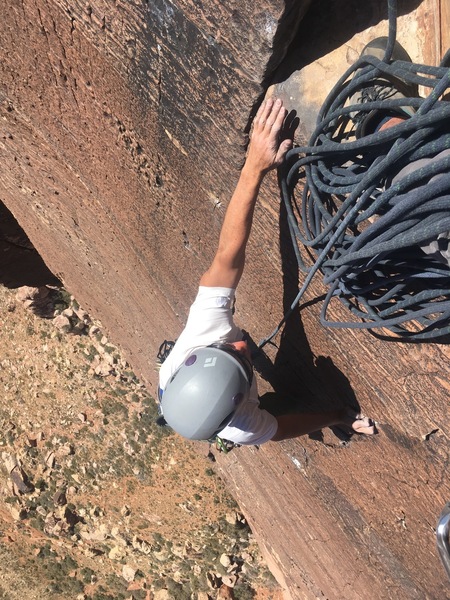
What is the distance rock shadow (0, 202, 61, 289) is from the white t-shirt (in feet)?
11.5

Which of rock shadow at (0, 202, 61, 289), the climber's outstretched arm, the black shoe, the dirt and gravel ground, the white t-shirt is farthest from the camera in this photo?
the dirt and gravel ground

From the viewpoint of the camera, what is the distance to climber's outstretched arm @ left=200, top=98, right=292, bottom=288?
1843 millimetres

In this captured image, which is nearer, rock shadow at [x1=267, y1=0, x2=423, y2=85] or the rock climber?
rock shadow at [x1=267, y1=0, x2=423, y2=85]

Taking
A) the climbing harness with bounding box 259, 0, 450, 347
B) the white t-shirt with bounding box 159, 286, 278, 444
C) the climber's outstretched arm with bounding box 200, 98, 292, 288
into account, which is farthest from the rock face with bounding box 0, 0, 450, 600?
the white t-shirt with bounding box 159, 286, 278, 444

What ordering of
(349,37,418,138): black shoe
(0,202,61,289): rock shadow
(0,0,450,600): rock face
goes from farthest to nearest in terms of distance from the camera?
(0,202,61,289): rock shadow → (0,0,450,600): rock face → (349,37,418,138): black shoe

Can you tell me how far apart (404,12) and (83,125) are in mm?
1747

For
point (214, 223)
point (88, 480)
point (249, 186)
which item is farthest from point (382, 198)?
point (88, 480)

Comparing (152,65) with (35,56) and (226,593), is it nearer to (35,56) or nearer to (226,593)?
(35,56)

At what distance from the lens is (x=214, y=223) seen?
258 centimetres

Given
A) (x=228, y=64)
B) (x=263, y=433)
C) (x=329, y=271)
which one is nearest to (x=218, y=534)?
(x=263, y=433)

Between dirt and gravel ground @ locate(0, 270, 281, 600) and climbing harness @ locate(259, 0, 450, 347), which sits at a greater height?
climbing harness @ locate(259, 0, 450, 347)

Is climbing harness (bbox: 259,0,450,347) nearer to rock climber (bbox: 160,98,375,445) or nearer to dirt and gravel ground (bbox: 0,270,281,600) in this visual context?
rock climber (bbox: 160,98,375,445)

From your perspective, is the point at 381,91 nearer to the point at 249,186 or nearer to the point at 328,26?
the point at 328,26

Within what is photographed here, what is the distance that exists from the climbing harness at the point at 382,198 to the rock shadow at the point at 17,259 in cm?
399
